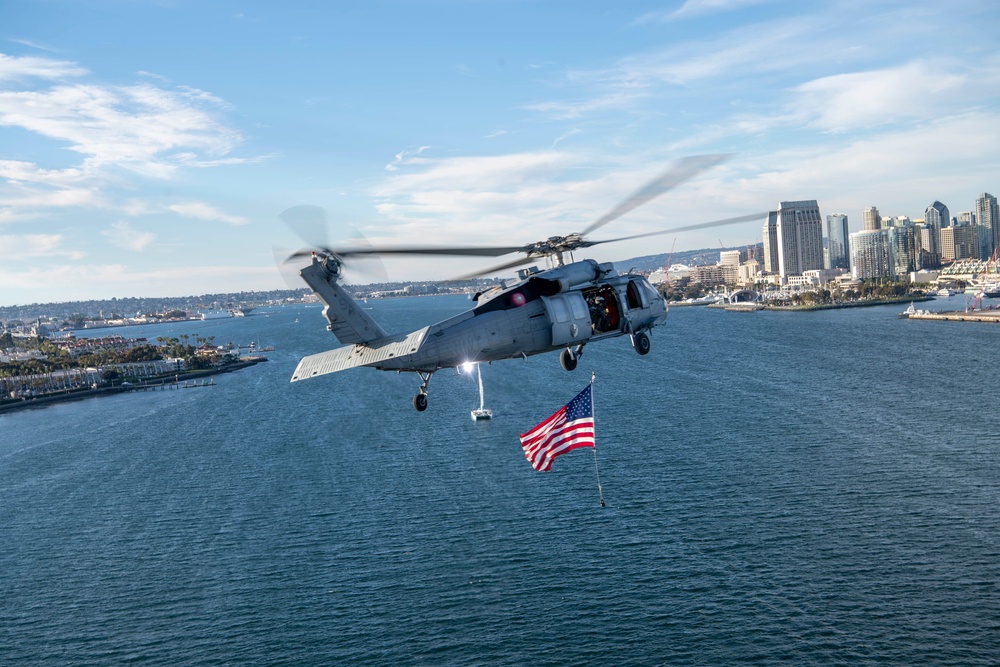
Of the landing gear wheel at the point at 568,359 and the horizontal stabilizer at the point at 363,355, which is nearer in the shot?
the horizontal stabilizer at the point at 363,355

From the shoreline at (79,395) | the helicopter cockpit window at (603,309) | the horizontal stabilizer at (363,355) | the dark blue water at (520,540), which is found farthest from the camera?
the shoreline at (79,395)

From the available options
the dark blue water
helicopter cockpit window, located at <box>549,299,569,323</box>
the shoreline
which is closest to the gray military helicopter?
helicopter cockpit window, located at <box>549,299,569,323</box>

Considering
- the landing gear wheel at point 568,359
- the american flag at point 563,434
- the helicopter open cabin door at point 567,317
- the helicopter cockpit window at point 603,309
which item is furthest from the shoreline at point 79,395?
the helicopter open cabin door at point 567,317

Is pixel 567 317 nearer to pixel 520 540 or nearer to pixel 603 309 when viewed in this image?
pixel 603 309

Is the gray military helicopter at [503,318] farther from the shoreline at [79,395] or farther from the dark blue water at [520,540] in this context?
the shoreline at [79,395]

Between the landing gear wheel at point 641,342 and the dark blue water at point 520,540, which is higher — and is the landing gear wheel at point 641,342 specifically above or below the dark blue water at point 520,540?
above

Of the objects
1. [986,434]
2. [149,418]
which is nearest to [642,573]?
[986,434]
